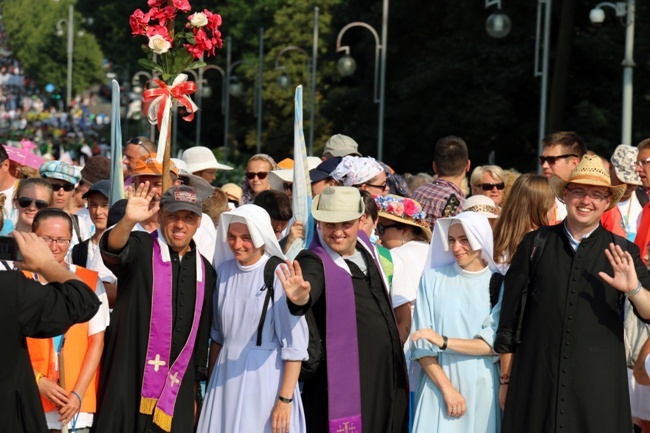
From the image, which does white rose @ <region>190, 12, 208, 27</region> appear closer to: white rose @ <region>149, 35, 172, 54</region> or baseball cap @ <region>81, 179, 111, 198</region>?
white rose @ <region>149, 35, 172, 54</region>

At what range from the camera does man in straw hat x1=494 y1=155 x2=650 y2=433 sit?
726 cm

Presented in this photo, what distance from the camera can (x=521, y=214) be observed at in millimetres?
8422

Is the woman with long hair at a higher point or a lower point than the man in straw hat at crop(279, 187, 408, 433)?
higher

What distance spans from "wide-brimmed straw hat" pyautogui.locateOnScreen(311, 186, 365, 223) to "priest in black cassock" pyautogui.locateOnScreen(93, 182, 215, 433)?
0.71 meters

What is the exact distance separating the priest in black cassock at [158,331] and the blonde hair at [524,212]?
179cm

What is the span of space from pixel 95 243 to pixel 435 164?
2793mm

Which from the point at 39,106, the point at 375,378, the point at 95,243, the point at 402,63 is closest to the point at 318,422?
the point at 375,378

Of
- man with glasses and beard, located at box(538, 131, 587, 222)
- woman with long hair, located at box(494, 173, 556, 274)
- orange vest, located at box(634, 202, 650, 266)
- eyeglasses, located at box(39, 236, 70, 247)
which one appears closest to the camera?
eyeglasses, located at box(39, 236, 70, 247)

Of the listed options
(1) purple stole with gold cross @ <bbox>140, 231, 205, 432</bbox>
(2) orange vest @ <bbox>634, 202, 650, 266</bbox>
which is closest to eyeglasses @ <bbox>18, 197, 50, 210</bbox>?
(1) purple stole with gold cross @ <bbox>140, 231, 205, 432</bbox>

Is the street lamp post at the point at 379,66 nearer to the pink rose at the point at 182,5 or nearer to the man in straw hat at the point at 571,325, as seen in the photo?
the pink rose at the point at 182,5

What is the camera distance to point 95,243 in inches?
358

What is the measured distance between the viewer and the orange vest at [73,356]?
25.3 feet

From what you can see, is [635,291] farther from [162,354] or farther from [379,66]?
[379,66]

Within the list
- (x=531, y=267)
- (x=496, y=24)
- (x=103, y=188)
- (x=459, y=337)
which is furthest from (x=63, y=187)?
(x=496, y=24)
